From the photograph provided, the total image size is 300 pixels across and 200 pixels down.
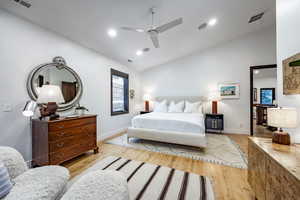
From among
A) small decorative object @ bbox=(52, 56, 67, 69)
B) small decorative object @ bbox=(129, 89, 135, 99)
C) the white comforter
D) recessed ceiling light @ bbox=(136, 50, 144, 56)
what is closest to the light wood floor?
the white comforter

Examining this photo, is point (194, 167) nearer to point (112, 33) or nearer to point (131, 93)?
point (112, 33)

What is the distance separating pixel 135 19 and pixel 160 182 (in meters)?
2.98

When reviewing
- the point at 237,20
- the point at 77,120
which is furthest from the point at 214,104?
the point at 77,120

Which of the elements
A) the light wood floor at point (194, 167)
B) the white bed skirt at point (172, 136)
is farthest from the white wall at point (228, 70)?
the white bed skirt at point (172, 136)

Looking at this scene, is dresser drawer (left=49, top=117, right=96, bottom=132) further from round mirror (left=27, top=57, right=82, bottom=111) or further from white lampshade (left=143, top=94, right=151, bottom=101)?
white lampshade (left=143, top=94, right=151, bottom=101)

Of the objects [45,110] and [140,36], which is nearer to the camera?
[45,110]

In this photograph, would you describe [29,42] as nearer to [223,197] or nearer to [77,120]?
[77,120]

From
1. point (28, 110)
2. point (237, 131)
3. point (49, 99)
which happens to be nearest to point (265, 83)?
point (237, 131)

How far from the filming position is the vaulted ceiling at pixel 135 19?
199 centimetres

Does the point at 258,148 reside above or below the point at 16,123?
below

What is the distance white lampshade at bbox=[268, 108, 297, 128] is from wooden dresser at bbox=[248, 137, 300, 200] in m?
0.22

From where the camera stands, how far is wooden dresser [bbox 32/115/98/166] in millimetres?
1912

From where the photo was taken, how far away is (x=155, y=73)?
5.44m

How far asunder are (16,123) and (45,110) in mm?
464
